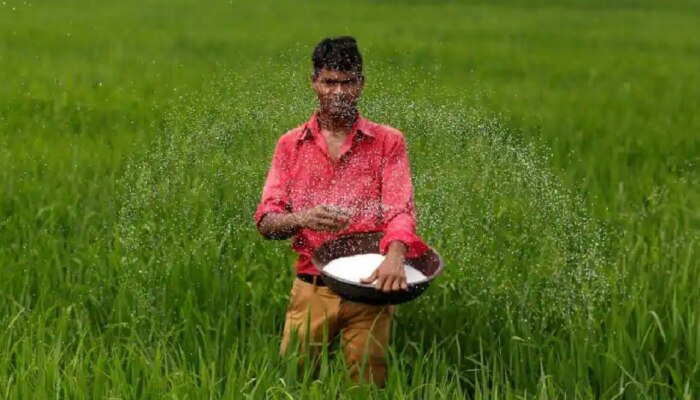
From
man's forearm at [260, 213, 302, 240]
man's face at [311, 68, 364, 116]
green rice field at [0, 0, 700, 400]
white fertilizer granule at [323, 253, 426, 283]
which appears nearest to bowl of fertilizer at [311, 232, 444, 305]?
white fertilizer granule at [323, 253, 426, 283]

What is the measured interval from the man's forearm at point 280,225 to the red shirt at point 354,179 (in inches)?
1.4

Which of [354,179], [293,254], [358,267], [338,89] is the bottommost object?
[293,254]

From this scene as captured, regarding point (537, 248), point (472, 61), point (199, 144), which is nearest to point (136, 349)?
point (537, 248)

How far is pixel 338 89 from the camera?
10.0 ft

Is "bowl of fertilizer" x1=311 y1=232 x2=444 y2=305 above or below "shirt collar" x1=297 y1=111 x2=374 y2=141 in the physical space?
below

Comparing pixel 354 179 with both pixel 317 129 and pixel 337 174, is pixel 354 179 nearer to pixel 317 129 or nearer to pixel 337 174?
pixel 337 174

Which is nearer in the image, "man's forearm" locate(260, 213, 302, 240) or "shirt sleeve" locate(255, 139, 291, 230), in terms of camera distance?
"man's forearm" locate(260, 213, 302, 240)

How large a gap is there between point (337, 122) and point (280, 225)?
0.32m

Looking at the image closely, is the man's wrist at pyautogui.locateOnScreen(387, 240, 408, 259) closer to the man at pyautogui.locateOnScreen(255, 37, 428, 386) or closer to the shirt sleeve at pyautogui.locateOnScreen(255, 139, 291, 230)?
the man at pyautogui.locateOnScreen(255, 37, 428, 386)

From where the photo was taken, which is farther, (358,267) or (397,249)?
(358,267)

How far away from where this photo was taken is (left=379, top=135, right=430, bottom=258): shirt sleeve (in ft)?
10.1

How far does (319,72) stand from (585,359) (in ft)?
3.67

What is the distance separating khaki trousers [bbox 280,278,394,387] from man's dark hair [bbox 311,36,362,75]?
0.62 meters

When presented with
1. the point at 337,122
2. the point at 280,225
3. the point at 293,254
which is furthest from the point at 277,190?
the point at 293,254
